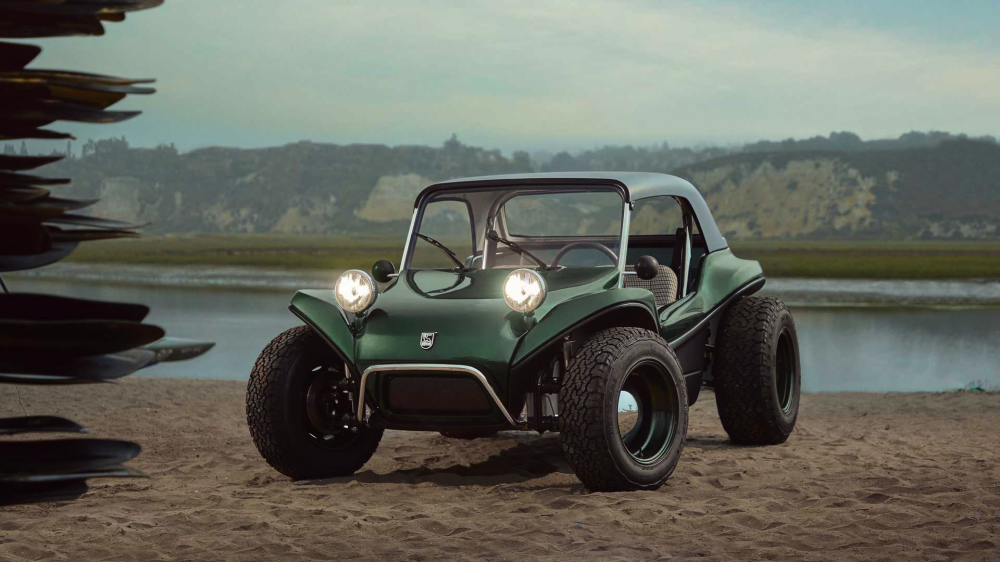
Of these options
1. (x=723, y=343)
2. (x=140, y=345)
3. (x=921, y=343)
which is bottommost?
(x=921, y=343)

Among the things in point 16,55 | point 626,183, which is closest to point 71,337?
point 16,55

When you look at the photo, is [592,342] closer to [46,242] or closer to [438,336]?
[438,336]

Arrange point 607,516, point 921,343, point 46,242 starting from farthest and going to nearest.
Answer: point 921,343 → point 607,516 → point 46,242

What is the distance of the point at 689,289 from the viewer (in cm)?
860

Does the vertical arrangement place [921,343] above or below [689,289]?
below

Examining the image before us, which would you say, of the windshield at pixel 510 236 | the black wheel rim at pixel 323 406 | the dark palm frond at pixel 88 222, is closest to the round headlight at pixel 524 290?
the windshield at pixel 510 236

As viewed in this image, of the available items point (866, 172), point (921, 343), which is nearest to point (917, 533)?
point (921, 343)

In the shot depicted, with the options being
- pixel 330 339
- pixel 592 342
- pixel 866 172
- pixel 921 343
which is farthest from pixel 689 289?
pixel 866 172

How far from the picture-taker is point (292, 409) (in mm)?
7016

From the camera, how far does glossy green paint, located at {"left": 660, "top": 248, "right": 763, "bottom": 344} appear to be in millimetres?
7895

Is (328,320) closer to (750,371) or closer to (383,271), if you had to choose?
(383,271)

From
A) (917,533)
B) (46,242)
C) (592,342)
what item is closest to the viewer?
(46,242)

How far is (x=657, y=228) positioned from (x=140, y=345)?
18325 centimetres

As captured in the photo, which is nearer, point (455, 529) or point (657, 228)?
point (455, 529)
